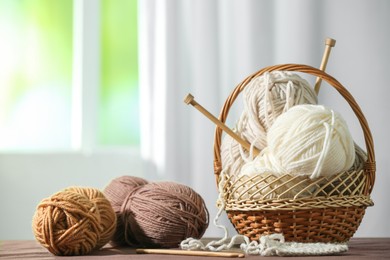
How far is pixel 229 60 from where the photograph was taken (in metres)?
2.20

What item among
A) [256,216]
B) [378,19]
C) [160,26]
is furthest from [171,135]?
[256,216]

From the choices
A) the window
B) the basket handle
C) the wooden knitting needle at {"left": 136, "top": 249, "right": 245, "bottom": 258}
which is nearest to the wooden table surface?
the wooden knitting needle at {"left": 136, "top": 249, "right": 245, "bottom": 258}

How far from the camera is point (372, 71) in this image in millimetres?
2215

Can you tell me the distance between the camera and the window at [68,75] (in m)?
2.28

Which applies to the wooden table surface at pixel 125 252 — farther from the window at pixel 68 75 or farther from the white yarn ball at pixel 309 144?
the window at pixel 68 75

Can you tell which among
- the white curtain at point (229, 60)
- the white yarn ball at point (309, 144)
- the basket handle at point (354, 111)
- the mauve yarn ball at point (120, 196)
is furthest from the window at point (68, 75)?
the white yarn ball at point (309, 144)

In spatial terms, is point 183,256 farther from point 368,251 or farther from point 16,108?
point 16,108

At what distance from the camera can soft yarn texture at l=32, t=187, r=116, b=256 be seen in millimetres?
1182

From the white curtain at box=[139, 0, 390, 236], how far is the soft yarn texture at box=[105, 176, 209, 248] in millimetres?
754

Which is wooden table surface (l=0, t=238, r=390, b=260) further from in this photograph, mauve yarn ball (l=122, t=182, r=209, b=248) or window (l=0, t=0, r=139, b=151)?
window (l=0, t=0, r=139, b=151)

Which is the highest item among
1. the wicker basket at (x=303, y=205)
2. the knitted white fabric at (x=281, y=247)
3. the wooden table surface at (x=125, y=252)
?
the wicker basket at (x=303, y=205)

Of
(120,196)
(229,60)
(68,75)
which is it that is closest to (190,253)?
(120,196)

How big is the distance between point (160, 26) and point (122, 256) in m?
1.13

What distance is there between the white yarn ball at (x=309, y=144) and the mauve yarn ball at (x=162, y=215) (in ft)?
0.66
